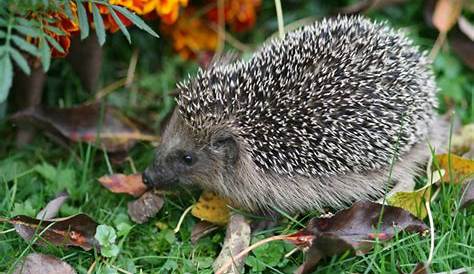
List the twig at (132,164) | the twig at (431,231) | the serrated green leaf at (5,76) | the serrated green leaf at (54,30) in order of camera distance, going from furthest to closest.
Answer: the twig at (132,164) → the serrated green leaf at (54,30) → the twig at (431,231) → the serrated green leaf at (5,76)

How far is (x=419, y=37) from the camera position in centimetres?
468

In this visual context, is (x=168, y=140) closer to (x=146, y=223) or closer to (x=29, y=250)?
(x=146, y=223)

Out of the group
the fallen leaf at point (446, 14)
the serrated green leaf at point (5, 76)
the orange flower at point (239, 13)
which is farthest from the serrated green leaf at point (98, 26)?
the fallen leaf at point (446, 14)

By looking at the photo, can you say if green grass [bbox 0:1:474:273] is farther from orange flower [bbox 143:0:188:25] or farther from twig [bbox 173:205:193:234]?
orange flower [bbox 143:0:188:25]

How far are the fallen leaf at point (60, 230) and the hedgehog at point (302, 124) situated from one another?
1.32ft

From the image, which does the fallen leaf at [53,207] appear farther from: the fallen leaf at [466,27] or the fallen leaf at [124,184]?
the fallen leaf at [466,27]

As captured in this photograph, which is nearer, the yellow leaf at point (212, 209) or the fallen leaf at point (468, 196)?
the fallen leaf at point (468, 196)

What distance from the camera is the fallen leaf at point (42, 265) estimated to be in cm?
286

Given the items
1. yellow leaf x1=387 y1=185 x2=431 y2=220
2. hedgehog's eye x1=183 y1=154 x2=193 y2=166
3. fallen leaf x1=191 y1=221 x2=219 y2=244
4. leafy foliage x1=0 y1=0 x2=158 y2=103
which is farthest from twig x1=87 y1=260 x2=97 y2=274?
yellow leaf x1=387 y1=185 x2=431 y2=220

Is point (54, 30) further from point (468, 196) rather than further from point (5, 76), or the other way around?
point (468, 196)

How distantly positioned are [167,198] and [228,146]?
426 mm

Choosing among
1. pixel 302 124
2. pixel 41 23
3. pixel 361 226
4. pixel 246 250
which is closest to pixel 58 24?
pixel 41 23

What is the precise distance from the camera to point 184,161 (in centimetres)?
337

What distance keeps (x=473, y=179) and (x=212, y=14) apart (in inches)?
79.0
